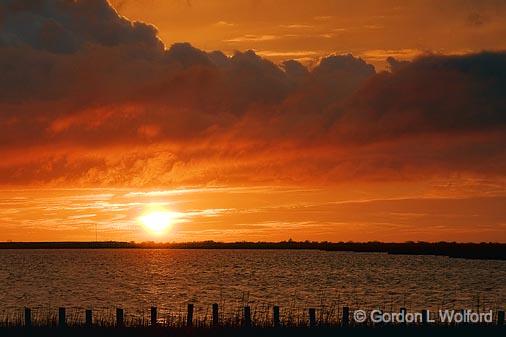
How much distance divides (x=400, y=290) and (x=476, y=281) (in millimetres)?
18266

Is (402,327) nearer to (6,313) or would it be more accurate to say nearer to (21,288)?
(6,313)

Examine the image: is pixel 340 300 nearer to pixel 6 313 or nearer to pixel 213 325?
pixel 6 313

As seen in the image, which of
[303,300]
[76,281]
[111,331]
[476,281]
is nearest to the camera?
[111,331]

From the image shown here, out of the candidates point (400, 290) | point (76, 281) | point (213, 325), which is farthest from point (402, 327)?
point (76, 281)

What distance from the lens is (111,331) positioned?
3622 cm

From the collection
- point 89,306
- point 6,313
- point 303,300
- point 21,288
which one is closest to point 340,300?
point 303,300

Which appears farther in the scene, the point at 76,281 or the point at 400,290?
the point at 76,281

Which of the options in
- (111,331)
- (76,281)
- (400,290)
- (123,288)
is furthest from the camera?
(76,281)

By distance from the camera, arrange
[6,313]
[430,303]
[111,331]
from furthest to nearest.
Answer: [430,303] → [6,313] → [111,331]

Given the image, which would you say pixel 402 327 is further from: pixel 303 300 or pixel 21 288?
pixel 21 288

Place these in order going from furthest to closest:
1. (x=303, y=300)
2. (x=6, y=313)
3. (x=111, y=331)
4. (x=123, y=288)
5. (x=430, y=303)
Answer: (x=123, y=288) → (x=303, y=300) → (x=430, y=303) → (x=6, y=313) → (x=111, y=331)

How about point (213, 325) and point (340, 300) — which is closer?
point (213, 325)

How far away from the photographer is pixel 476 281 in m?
101

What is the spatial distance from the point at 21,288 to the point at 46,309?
25355 millimetres
